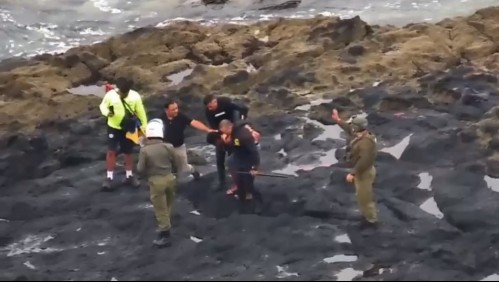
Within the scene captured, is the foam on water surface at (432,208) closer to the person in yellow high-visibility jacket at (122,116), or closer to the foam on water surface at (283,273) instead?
the foam on water surface at (283,273)

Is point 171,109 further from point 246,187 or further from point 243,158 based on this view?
point 246,187

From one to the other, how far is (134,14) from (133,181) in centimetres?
1686

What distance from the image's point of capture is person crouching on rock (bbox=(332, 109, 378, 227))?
45.7 ft

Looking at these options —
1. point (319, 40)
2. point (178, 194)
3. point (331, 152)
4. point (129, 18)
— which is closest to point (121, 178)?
point (178, 194)

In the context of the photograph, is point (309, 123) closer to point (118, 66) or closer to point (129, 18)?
point (118, 66)

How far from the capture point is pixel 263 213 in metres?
15.6

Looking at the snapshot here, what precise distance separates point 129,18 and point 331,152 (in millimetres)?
15961

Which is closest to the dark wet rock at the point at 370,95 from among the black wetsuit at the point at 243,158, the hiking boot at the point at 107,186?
the black wetsuit at the point at 243,158

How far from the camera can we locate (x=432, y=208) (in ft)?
52.3

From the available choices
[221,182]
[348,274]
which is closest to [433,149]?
[221,182]

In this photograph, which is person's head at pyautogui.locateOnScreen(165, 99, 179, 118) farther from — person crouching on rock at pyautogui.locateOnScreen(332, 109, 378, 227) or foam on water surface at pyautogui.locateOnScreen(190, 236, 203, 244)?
person crouching on rock at pyautogui.locateOnScreen(332, 109, 378, 227)

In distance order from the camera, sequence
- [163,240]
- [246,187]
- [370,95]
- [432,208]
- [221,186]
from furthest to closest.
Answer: [370,95], [221,186], [432,208], [246,187], [163,240]

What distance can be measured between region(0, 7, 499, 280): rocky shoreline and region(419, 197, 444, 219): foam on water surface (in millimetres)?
36

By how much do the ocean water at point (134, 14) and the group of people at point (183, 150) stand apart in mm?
12802
